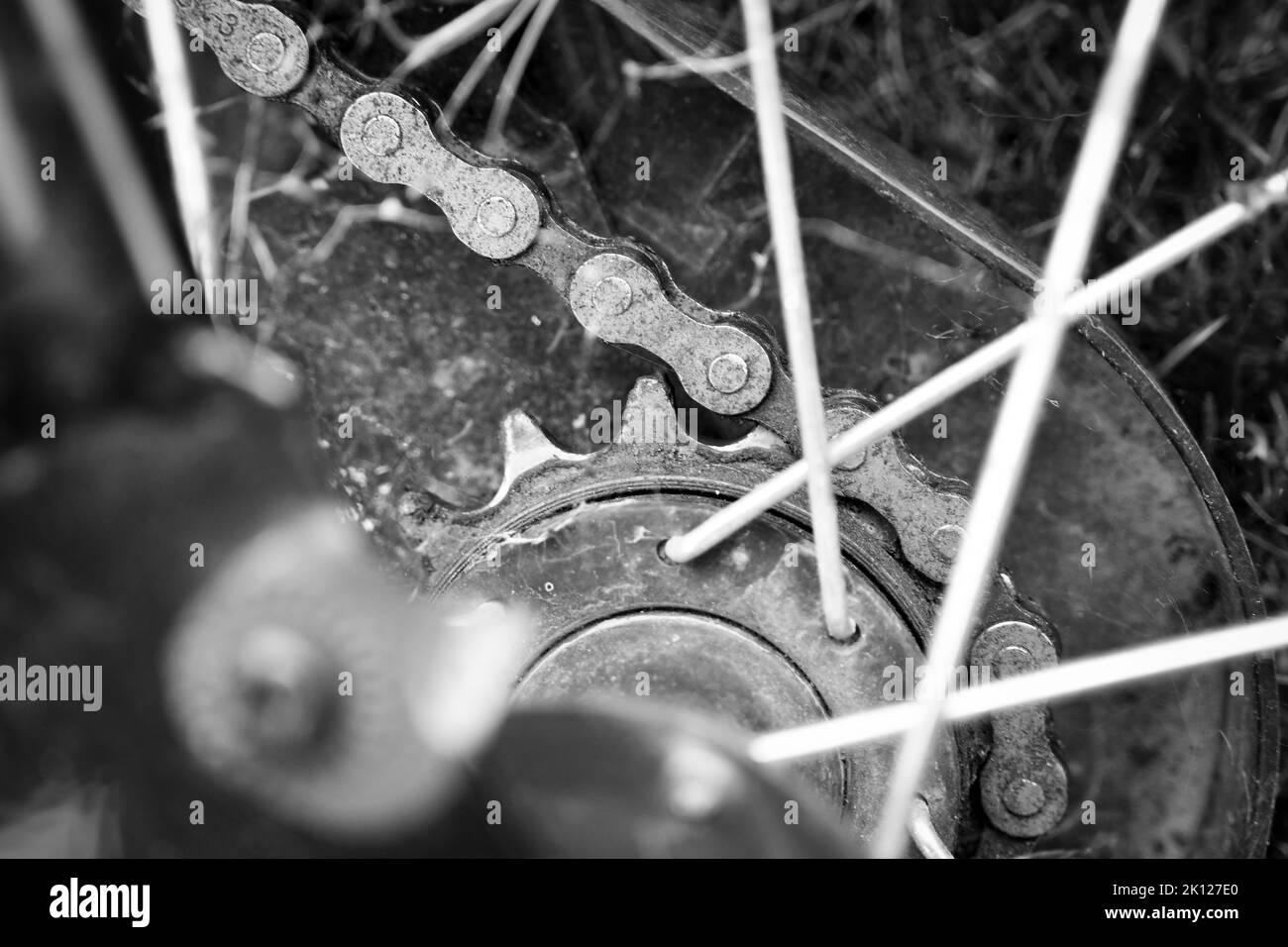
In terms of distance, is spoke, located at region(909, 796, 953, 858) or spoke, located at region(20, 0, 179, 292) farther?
spoke, located at region(909, 796, 953, 858)

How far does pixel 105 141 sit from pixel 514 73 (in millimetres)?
763

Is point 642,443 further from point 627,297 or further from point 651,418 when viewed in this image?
point 627,297

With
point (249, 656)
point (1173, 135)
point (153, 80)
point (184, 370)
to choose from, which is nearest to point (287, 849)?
point (249, 656)

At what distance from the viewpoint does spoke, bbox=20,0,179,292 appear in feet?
2.66

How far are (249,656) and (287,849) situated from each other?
0.56ft

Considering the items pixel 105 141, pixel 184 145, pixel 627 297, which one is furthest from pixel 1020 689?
pixel 184 145

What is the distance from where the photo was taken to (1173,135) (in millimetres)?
1635

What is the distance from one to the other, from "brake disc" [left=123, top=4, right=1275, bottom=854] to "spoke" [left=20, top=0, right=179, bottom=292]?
1.24 ft

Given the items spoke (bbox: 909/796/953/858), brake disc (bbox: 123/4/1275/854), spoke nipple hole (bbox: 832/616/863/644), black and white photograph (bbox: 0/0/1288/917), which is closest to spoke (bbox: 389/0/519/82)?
black and white photograph (bbox: 0/0/1288/917)

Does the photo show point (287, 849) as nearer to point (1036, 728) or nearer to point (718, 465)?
point (718, 465)

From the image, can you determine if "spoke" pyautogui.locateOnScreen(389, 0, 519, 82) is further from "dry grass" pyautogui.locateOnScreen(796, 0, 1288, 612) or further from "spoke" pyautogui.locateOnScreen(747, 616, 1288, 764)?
"spoke" pyautogui.locateOnScreen(747, 616, 1288, 764)

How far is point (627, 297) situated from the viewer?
1.24m

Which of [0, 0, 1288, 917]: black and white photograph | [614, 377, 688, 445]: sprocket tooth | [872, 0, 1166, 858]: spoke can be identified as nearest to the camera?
[0, 0, 1288, 917]: black and white photograph

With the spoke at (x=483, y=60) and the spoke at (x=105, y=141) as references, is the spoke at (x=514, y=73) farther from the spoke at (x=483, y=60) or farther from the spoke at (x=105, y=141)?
the spoke at (x=105, y=141)
